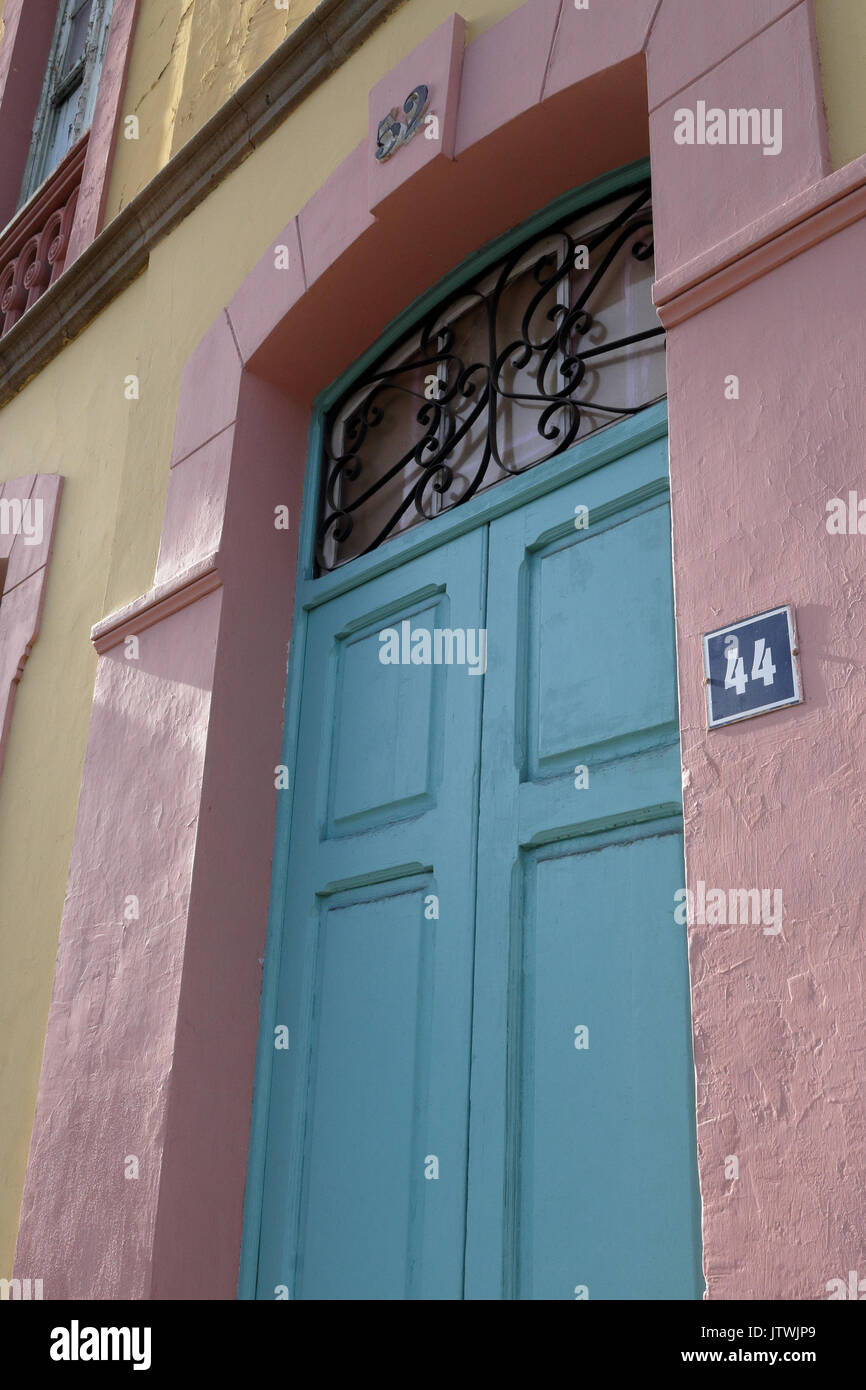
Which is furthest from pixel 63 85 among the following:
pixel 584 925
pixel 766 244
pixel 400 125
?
pixel 584 925

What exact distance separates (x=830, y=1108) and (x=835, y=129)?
1.72 m

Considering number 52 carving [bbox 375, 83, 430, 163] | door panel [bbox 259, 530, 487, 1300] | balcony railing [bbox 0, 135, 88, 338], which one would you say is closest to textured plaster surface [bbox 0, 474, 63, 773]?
balcony railing [bbox 0, 135, 88, 338]

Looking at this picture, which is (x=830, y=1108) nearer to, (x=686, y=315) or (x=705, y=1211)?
(x=705, y=1211)

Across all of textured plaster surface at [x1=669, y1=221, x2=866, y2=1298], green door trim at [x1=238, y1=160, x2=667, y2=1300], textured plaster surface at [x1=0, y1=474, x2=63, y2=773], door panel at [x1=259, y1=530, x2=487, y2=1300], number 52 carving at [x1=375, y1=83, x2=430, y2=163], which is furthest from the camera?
textured plaster surface at [x1=0, y1=474, x2=63, y2=773]

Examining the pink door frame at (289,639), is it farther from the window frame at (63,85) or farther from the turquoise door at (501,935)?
the window frame at (63,85)

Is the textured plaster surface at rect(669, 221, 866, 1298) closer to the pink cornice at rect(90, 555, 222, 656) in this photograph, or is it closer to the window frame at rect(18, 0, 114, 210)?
the pink cornice at rect(90, 555, 222, 656)

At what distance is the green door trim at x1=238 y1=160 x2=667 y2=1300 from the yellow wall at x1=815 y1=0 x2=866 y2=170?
2.12 ft

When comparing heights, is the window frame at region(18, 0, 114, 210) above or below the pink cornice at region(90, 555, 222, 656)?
above

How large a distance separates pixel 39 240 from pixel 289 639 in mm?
3179

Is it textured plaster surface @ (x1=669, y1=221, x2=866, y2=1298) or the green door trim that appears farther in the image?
the green door trim

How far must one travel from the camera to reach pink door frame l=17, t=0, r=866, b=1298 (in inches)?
77.1

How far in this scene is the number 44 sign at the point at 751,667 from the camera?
6.89ft

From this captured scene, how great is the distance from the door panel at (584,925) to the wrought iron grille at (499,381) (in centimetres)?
27
